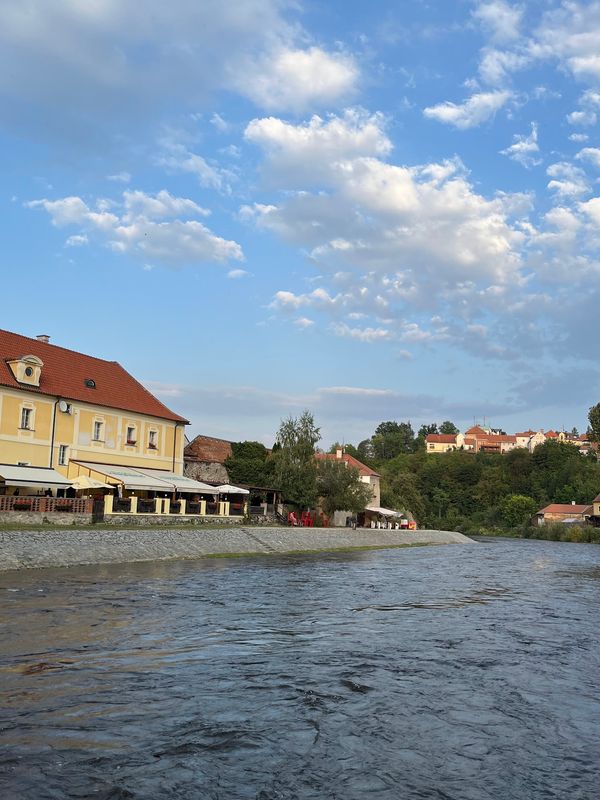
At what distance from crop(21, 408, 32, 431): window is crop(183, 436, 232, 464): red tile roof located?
20955 mm

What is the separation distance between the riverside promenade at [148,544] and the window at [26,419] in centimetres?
1286

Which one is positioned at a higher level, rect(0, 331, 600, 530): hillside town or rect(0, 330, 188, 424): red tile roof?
rect(0, 330, 188, 424): red tile roof

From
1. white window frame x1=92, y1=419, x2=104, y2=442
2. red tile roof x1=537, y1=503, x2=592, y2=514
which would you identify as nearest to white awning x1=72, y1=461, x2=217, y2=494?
white window frame x1=92, y1=419, x2=104, y2=442

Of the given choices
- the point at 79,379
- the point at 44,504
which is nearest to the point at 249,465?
the point at 79,379

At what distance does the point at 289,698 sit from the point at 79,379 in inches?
1645

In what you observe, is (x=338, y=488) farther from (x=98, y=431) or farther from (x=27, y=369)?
(x=27, y=369)

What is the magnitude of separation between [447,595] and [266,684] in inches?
538

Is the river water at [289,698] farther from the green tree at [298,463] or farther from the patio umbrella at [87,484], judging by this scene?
the green tree at [298,463]

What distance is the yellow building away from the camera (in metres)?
41.1

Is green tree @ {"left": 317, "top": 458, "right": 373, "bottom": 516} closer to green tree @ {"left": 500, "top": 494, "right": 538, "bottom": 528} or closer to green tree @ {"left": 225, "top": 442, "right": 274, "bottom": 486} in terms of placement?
green tree @ {"left": 225, "top": 442, "right": 274, "bottom": 486}

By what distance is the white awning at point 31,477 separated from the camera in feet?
118

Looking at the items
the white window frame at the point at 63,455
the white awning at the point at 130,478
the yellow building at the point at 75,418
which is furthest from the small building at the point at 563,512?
the white window frame at the point at 63,455

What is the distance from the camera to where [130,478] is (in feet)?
140

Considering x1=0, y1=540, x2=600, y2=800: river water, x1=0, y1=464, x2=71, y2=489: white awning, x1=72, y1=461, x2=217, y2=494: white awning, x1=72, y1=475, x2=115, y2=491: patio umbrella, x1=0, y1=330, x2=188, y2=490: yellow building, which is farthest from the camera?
x1=72, y1=461, x2=217, y2=494: white awning
